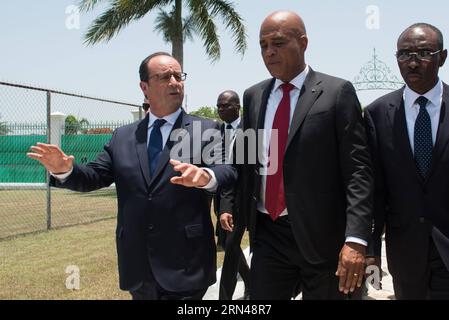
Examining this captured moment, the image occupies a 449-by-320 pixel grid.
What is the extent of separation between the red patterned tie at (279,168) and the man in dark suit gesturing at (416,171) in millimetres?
561

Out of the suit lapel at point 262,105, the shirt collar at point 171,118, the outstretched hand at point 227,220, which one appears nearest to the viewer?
the suit lapel at point 262,105

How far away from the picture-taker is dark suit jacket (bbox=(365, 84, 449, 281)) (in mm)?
2828

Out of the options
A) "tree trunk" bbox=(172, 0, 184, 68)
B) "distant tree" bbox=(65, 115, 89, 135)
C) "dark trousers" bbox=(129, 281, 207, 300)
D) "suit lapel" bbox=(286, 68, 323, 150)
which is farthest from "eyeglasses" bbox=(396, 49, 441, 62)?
"tree trunk" bbox=(172, 0, 184, 68)

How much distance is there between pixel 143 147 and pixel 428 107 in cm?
167

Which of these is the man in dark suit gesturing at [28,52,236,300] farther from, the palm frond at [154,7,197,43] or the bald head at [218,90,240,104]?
the palm frond at [154,7,197,43]

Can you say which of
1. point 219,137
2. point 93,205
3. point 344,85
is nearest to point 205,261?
point 219,137

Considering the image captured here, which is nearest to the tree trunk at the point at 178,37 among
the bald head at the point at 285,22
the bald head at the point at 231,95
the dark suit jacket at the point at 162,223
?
the bald head at the point at 231,95

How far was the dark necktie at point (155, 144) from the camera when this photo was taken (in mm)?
3057

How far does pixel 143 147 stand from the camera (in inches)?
121

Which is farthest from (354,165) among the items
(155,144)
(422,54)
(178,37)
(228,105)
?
(178,37)

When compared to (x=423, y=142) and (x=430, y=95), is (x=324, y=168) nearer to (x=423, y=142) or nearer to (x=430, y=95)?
(x=423, y=142)

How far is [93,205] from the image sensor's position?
1471cm

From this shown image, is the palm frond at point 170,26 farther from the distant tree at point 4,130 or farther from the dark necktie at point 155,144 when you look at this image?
the dark necktie at point 155,144

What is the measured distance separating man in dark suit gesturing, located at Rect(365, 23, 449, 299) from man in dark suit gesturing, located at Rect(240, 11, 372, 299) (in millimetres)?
285
